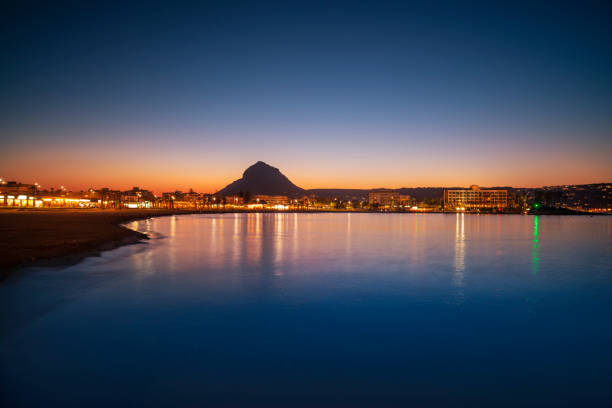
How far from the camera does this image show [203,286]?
15.8 meters

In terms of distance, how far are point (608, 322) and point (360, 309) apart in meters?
7.71

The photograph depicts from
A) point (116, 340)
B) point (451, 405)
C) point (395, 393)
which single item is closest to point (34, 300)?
point (116, 340)

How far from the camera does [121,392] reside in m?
6.46

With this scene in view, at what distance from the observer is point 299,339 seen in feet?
31.1

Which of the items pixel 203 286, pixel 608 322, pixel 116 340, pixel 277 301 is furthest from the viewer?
pixel 203 286

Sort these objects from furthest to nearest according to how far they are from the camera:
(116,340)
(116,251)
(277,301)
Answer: (116,251) → (277,301) → (116,340)

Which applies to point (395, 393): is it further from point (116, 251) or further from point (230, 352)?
point (116, 251)

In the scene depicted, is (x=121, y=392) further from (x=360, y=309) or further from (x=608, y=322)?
(x=608, y=322)

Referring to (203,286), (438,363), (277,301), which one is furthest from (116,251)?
(438,363)

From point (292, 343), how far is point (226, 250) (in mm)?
21301

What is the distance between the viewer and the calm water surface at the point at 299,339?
6.60 m

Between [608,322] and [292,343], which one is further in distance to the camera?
[608,322]

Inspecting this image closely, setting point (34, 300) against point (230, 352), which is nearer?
point (230, 352)

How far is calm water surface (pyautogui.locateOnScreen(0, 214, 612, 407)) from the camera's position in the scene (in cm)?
660
